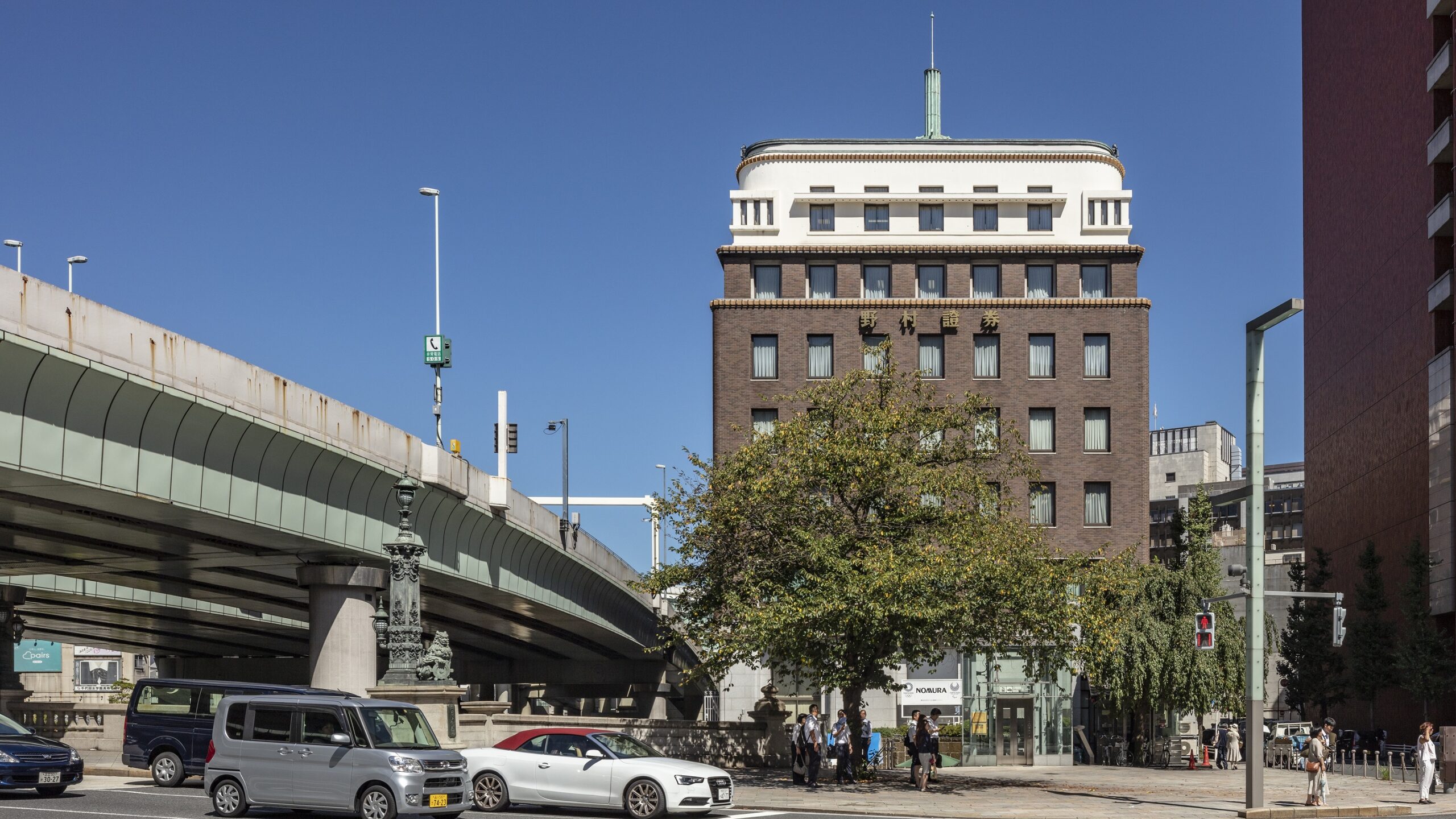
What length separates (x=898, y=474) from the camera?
113ft

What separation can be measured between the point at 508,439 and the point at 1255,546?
32.3 m

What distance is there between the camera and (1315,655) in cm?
6066

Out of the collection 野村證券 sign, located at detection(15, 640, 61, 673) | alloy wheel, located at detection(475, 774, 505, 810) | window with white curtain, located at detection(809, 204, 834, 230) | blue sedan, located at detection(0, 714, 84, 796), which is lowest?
野村證券 sign, located at detection(15, 640, 61, 673)

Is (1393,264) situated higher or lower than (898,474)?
higher

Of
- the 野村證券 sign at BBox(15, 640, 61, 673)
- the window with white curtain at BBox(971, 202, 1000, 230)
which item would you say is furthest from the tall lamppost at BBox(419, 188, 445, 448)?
the 野村證券 sign at BBox(15, 640, 61, 673)

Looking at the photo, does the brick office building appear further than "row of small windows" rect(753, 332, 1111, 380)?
No

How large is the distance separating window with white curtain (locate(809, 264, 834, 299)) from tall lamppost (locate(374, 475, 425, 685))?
40275 mm

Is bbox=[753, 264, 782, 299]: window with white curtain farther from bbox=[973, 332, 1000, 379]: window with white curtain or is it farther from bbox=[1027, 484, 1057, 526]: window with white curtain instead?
bbox=[1027, 484, 1057, 526]: window with white curtain

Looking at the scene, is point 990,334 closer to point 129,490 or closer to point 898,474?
point 898,474

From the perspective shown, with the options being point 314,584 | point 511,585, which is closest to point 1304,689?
point 511,585

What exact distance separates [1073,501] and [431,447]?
35.1 meters

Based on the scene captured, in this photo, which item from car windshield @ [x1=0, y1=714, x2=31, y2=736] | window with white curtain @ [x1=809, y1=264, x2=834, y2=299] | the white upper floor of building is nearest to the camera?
car windshield @ [x1=0, y1=714, x2=31, y2=736]

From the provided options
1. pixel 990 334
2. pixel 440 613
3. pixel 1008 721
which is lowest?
pixel 1008 721

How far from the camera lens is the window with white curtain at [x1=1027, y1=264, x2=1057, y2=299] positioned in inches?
2660
